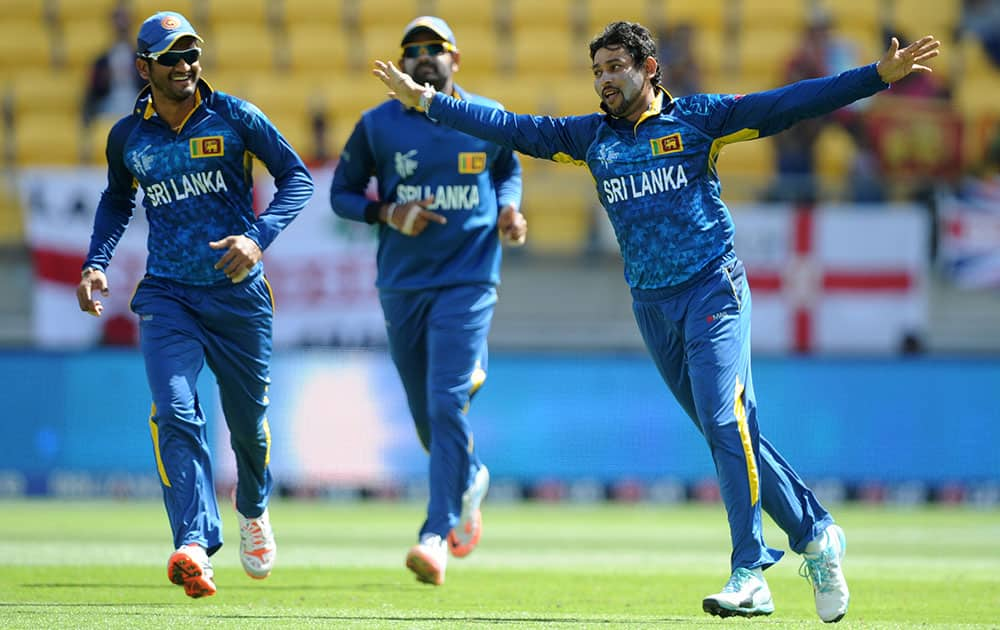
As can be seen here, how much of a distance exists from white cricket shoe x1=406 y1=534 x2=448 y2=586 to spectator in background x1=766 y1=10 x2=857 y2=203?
8660 millimetres

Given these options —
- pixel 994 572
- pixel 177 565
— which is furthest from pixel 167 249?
pixel 994 572

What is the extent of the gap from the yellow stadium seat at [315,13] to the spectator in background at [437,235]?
1136 cm

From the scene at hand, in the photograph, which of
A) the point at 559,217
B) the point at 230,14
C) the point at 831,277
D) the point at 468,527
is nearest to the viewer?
the point at 468,527

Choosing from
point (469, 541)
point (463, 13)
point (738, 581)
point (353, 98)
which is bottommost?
point (469, 541)

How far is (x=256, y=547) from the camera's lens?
25.3 feet

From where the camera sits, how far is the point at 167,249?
7227mm

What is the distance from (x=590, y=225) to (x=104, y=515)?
5.56 m

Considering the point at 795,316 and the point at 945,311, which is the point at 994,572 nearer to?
the point at 795,316

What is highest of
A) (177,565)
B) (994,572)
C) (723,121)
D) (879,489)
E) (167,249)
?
(723,121)

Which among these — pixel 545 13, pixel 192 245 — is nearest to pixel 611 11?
pixel 545 13

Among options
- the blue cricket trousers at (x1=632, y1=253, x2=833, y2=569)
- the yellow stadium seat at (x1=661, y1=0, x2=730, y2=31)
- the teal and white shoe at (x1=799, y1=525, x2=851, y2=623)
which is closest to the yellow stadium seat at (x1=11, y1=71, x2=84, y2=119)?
the yellow stadium seat at (x1=661, y1=0, x2=730, y2=31)

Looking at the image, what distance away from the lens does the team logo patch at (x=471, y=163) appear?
8.41 metres

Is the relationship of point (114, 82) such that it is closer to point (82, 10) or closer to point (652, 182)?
point (82, 10)

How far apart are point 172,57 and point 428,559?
2423 millimetres
